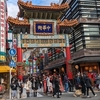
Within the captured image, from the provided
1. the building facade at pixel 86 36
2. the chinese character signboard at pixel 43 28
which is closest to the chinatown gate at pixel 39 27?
the chinese character signboard at pixel 43 28

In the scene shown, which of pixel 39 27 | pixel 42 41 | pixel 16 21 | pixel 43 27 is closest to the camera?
pixel 16 21

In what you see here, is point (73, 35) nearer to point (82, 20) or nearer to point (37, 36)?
point (82, 20)

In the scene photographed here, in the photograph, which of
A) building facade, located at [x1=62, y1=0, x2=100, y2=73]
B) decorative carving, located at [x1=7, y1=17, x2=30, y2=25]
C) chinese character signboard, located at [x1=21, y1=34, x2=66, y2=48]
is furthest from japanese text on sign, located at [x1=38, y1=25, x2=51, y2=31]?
building facade, located at [x1=62, y1=0, x2=100, y2=73]

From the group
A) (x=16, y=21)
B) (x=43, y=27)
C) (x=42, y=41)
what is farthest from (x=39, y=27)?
(x=16, y=21)

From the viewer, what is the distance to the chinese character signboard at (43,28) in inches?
913

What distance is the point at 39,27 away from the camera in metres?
23.3

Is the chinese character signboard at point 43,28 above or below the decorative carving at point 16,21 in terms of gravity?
below

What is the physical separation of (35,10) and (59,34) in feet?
12.6

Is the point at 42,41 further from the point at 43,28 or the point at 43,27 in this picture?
the point at 43,27

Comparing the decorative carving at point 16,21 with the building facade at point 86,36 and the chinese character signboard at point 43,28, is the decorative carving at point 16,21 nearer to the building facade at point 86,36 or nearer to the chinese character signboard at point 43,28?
the chinese character signboard at point 43,28

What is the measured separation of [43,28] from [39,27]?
0.47m

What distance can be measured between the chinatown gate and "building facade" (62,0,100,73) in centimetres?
452

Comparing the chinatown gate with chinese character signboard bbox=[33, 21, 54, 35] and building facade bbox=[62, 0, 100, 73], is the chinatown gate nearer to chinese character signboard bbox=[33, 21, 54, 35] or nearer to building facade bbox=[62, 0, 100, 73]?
chinese character signboard bbox=[33, 21, 54, 35]

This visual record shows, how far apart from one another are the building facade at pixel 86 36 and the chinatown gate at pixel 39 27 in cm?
452
